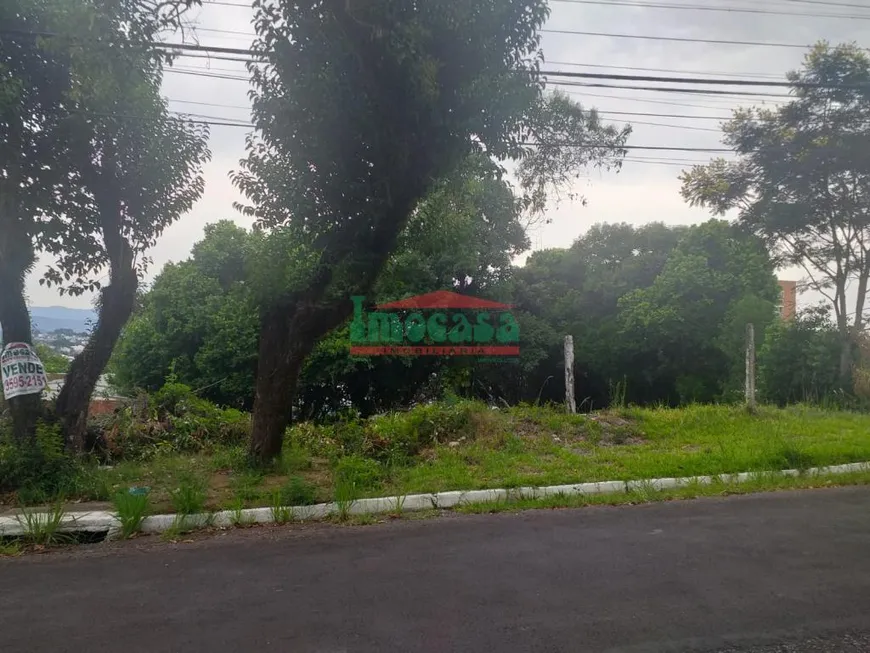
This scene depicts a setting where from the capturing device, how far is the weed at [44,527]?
204 inches

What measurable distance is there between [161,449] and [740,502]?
641 centimetres

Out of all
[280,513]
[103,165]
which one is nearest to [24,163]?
[103,165]

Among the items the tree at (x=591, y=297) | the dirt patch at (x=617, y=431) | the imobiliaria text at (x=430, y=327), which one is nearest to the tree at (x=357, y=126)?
the dirt patch at (x=617, y=431)

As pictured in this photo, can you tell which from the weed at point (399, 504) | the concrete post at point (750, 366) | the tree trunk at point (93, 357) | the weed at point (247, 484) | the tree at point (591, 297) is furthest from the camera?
the tree at point (591, 297)

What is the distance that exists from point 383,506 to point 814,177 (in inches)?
Result: 491

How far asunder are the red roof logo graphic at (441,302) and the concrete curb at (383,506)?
9033 mm

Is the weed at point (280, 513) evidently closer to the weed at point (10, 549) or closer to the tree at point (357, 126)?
the tree at point (357, 126)

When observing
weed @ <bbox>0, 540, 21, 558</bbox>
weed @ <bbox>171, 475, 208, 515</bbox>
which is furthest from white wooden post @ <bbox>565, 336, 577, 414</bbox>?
weed @ <bbox>0, 540, 21, 558</bbox>

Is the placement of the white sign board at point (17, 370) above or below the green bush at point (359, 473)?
above

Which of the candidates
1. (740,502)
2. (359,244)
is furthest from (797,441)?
(359,244)

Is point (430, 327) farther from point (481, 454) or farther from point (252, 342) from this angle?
point (481, 454)

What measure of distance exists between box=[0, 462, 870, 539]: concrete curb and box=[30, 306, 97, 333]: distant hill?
274cm

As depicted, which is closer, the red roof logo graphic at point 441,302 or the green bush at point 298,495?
the green bush at point 298,495

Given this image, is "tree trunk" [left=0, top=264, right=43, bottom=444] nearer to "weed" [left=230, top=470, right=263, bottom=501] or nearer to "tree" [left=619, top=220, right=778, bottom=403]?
"weed" [left=230, top=470, right=263, bottom=501]
